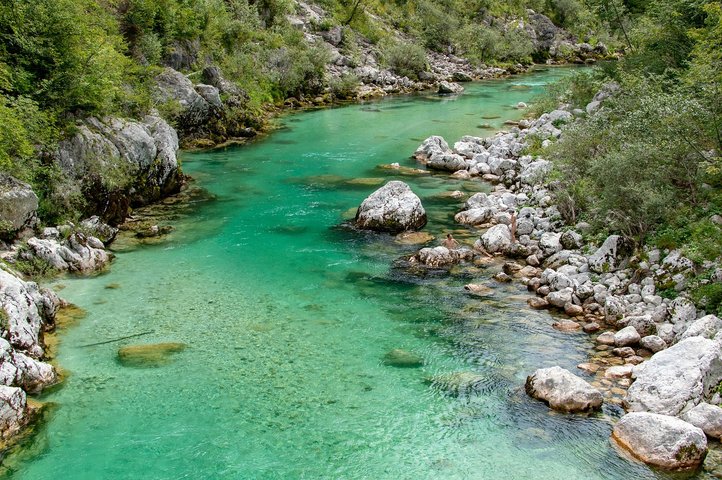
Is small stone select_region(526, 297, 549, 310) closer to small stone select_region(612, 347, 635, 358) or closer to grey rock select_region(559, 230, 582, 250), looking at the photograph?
small stone select_region(612, 347, 635, 358)

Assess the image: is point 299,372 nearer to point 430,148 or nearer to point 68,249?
point 68,249

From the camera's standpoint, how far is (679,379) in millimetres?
12312

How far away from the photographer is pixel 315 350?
15117 mm

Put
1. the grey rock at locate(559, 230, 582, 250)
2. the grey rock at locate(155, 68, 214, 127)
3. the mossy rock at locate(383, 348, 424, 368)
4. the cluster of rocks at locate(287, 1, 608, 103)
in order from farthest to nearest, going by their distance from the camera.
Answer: the cluster of rocks at locate(287, 1, 608, 103)
the grey rock at locate(155, 68, 214, 127)
the grey rock at locate(559, 230, 582, 250)
the mossy rock at locate(383, 348, 424, 368)

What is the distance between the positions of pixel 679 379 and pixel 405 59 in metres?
56.6

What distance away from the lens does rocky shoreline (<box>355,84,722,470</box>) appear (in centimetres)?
1159

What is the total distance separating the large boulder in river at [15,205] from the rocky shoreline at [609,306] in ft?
37.5

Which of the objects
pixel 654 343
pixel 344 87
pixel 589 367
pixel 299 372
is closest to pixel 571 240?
pixel 654 343

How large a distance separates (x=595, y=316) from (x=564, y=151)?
863 centimetres

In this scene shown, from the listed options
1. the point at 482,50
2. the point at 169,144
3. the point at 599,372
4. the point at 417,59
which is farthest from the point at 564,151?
the point at 482,50

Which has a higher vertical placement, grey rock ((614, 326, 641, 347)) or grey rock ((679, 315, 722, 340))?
grey rock ((679, 315, 722, 340))

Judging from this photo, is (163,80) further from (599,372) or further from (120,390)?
(599,372)

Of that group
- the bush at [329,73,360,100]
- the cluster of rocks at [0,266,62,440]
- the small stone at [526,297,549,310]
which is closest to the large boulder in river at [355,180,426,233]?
the small stone at [526,297,549,310]

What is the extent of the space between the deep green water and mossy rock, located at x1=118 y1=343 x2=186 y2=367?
23 cm
